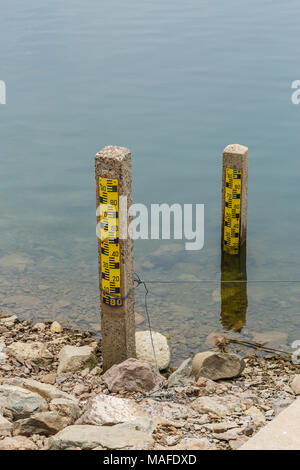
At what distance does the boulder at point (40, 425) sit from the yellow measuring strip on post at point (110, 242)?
1.80m

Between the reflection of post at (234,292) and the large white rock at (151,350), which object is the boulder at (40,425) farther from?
the reflection of post at (234,292)

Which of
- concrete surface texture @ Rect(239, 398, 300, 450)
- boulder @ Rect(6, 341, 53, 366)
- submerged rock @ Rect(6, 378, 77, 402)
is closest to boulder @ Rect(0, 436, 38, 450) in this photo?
submerged rock @ Rect(6, 378, 77, 402)

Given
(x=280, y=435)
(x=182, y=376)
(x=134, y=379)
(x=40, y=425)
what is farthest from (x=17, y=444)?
(x=182, y=376)

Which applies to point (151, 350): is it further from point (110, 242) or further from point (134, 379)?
point (110, 242)

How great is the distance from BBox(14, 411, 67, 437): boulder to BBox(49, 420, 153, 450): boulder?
0.63 feet

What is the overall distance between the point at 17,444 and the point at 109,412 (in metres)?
0.97

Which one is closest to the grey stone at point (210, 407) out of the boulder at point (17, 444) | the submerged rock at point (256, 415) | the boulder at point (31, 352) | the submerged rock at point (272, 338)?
the submerged rock at point (256, 415)

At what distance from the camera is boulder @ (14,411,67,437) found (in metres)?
5.21

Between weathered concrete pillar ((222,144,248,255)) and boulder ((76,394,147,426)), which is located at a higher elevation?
weathered concrete pillar ((222,144,248,255))

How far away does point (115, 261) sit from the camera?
6770 mm

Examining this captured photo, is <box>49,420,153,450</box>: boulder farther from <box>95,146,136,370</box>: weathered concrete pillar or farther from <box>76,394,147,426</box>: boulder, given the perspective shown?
<box>95,146,136,370</box>: weathered concrete pillar

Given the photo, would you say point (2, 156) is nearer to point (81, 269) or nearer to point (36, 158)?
point (36, 158)

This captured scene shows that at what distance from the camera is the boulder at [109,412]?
18.2 feet

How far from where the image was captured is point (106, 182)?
21.1ft
